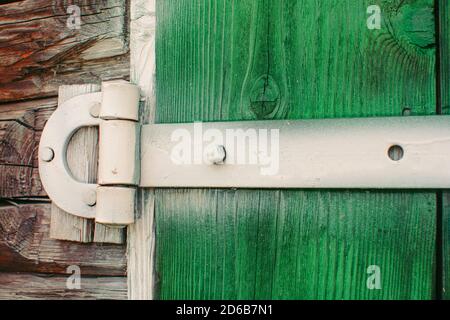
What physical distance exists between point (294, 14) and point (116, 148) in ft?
1.06

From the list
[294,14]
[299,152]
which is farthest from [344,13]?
[299,152]

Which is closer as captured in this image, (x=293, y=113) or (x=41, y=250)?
(x=293, y=113)

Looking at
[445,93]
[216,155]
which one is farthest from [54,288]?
[445,93]

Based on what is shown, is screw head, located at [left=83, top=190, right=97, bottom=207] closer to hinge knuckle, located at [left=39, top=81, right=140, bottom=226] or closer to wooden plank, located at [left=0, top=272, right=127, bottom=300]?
hinge knuckle, located at [left=39, top=81, right=140, bottom=226]

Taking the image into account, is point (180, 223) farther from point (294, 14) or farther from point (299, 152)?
point (294, 14)

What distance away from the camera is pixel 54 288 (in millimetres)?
935

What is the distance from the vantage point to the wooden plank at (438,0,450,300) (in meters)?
0.76

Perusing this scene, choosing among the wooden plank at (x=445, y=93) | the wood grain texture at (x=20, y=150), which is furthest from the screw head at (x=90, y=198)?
the wooden plank at (x=445, y=93)

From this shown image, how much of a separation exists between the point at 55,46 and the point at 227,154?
366 millimetres

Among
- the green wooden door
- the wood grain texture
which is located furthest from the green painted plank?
the wood grain texture

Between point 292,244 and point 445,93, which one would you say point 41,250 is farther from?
point 445,93

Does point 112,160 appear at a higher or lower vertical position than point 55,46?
lower
